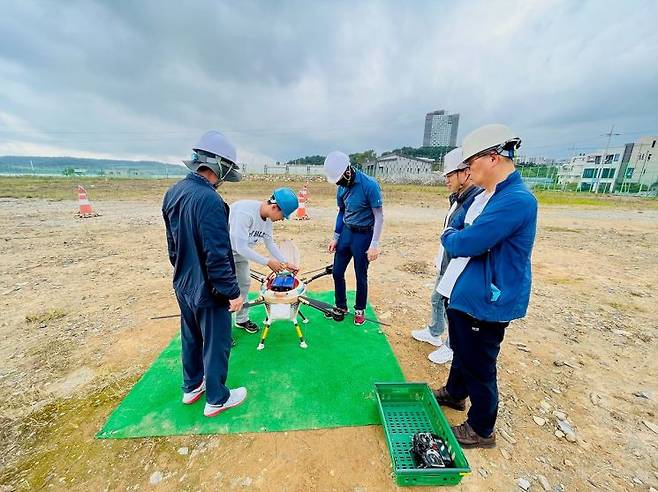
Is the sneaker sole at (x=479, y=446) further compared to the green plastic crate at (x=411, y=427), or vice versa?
the sneaker sole at (x=479, y=446)

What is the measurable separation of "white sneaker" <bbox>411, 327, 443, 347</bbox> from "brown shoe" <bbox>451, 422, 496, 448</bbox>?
1.32 m

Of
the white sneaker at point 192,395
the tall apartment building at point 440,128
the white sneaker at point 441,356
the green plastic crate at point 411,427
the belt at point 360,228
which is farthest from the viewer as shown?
the tall apartment building at point 440,128

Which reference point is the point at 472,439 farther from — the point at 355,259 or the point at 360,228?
the point at 360,228

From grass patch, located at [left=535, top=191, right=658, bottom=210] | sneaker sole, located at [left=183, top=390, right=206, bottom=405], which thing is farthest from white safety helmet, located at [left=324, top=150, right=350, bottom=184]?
grass patch, located at [left=535, top=191, right=658, bottom=210]

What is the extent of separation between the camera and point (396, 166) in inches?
1989

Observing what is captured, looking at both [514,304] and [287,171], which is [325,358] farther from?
[287,171]

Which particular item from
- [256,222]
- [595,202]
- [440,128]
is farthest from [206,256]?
[440,128]

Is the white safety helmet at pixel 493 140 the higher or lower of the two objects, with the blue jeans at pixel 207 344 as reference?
higher

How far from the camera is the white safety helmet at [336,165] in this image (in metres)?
3.30

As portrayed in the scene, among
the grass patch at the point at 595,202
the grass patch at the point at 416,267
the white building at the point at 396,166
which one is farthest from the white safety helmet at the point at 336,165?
the white building at the point at 396,166

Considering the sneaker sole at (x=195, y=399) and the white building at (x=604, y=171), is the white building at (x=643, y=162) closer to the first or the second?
the white building at (x=604, y=171)

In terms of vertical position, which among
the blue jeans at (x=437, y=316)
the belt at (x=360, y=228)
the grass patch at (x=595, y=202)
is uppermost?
the belt at (x=360, y=228)

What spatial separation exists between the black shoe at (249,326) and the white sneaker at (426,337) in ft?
6.43

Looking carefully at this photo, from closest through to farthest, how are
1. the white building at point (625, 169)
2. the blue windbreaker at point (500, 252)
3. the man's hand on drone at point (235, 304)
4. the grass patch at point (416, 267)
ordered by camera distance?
1. the blue windbreaker at point (500, 252)
2. the man's hand on drone at point (235, 304)
3. the grass patch at point (416, 267)
4. the white building at point (625, 169)
